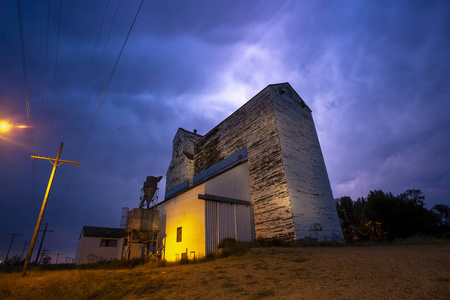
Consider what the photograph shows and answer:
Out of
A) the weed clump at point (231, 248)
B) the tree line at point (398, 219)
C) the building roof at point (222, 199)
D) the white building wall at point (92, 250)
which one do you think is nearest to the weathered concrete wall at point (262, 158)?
the building roof at point (222, 199)

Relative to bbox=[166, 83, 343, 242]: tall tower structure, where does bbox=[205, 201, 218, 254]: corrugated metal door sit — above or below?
below

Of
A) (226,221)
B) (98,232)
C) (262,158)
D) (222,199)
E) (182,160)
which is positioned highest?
(182,160)

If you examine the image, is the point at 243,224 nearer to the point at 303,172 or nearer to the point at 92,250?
the point at 303,172

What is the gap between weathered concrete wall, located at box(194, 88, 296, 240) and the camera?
47.5ft

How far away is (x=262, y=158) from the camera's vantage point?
55.9 feet

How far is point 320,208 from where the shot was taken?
619 inches

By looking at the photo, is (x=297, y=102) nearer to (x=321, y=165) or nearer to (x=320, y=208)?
(x=321, y=165)

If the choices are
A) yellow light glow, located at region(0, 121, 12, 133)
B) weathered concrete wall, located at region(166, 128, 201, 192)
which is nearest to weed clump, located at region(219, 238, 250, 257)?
yellow light glow, located at region(0, 121, 12, 133)

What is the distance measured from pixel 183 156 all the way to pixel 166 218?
13029 mm

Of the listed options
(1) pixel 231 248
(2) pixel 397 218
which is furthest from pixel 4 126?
(2) pixel 397 218

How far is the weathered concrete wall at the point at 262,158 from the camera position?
1447 cm

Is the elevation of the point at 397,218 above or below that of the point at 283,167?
below

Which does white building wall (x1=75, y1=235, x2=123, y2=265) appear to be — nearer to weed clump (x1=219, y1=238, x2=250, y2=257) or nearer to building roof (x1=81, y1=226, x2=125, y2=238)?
building roof (x1=81, y1=226, x2=125, y2=238)

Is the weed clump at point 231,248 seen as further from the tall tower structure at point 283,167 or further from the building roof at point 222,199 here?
the tall tower structure at point 283,167
